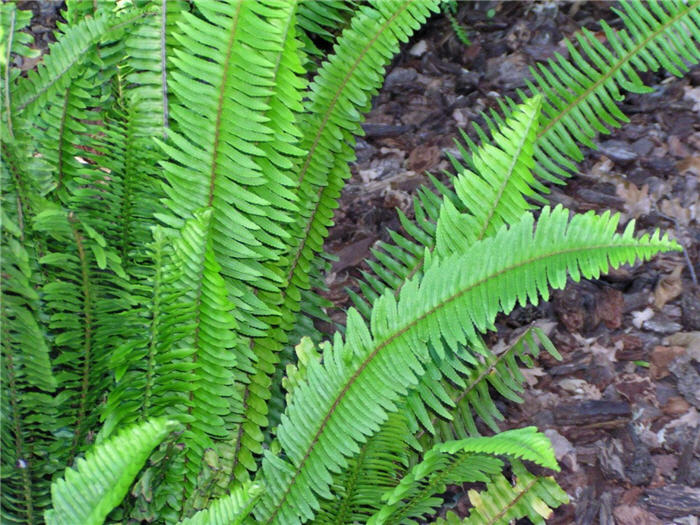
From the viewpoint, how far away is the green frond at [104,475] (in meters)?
1.12

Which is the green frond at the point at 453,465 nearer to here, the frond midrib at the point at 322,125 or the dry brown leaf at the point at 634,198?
the frond midrib at the point at 322,125

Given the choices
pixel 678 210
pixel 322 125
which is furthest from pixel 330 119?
pixel 678 210

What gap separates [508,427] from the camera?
218cm

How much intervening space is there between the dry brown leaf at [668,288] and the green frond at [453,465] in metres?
1.00

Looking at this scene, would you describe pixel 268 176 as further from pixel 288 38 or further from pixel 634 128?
pixel 634 128

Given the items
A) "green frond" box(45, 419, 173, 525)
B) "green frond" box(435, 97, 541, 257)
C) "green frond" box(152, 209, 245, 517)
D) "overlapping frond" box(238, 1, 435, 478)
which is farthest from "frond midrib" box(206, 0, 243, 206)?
"green frond" box(45, 419, 173, 525)

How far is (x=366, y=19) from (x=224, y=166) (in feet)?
1.99

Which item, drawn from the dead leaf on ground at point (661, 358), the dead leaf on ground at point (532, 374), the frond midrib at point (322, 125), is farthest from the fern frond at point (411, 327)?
the dead leaf on ground at point (661, 358)

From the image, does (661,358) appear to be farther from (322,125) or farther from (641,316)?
(322,125)

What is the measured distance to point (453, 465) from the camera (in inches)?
64.7

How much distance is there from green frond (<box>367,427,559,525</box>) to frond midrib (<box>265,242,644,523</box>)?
19 centimetres

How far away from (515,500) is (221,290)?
86 cm

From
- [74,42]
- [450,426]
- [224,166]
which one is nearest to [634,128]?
[450,426]

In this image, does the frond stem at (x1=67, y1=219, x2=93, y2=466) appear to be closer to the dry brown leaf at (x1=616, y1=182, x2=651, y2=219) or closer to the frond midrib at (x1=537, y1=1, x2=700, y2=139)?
the frond midrib at (x1=537, y1=1, x2=700, y2=139)
